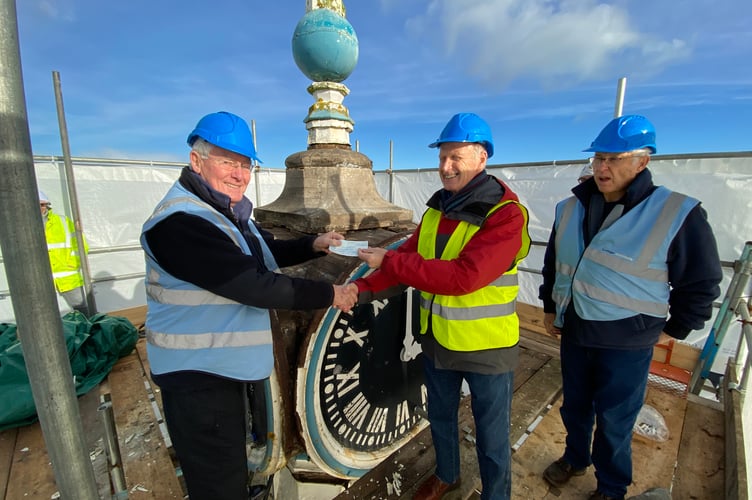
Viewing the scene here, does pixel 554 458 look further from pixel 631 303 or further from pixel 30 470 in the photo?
pixel 30 470

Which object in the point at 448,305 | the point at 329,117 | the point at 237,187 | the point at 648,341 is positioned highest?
the point at 329,117

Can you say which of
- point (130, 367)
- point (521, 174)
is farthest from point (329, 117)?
point (521, 174)

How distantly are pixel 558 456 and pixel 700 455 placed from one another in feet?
3.70

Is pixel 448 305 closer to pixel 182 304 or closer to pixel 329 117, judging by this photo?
pixel 182 304

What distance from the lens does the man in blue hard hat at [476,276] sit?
1710 millimetres

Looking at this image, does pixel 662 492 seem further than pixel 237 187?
Yes

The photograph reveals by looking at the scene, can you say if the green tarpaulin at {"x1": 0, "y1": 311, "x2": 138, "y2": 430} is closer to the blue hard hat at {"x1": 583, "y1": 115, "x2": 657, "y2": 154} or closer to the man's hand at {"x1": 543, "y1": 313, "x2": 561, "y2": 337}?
the man's hand at {"x1": 543, "y1": 313, "x2": 561, "y2": 337}

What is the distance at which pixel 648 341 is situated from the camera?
1.85 metres

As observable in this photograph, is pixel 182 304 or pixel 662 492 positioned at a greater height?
pixel 182 304

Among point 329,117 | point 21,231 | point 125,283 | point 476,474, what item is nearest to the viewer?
point 21,231

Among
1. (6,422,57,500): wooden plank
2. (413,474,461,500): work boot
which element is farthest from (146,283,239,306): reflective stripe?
(6,422,57,500): wooden plank

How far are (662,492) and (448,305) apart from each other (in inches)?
70.6

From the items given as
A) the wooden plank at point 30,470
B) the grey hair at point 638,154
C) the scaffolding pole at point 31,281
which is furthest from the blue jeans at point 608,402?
the wooden plank at point 30,470

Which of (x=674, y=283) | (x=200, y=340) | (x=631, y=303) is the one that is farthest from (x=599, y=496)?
(x=200, y=340)
